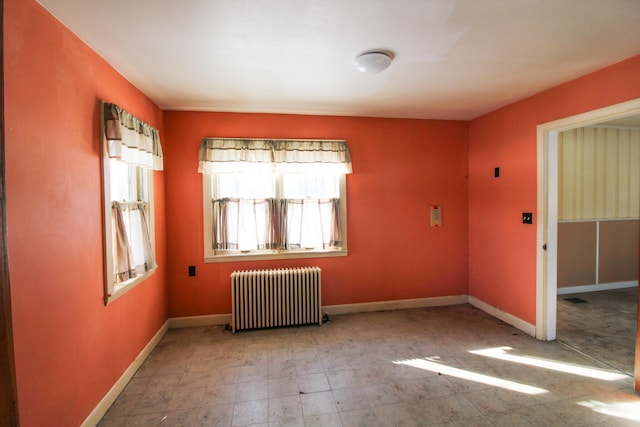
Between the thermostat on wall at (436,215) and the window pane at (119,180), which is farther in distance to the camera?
the thermostat on wall at (436,215)

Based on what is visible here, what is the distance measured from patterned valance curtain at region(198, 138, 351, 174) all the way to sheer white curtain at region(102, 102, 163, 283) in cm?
59

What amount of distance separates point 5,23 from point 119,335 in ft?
6.62

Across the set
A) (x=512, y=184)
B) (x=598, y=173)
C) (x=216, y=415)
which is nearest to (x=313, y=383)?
(x=216, y=415)

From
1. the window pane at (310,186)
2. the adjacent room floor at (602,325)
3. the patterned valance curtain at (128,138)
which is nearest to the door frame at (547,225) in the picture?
the adjacent room floor at (602,325)

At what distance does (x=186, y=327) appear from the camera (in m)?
3.23

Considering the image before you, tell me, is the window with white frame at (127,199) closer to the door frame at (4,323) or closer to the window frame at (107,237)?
the window frame at (107,237)

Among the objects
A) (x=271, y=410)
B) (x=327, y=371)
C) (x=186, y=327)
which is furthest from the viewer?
(x=186, y=327)

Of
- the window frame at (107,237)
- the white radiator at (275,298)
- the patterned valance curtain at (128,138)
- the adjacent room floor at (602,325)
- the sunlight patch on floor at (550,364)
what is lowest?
the sunlight patch on floor at (550,364)

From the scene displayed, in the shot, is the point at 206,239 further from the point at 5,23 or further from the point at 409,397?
the point at 409,397

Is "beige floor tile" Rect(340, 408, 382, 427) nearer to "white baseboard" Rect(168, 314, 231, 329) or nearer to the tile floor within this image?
the tile floor

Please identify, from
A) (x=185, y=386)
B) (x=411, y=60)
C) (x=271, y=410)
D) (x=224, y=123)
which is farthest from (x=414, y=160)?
(x=185, y=386)

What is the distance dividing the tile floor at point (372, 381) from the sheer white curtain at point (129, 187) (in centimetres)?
95

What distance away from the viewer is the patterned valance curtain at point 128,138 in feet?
6.52

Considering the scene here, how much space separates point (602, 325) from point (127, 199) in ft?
16.4
